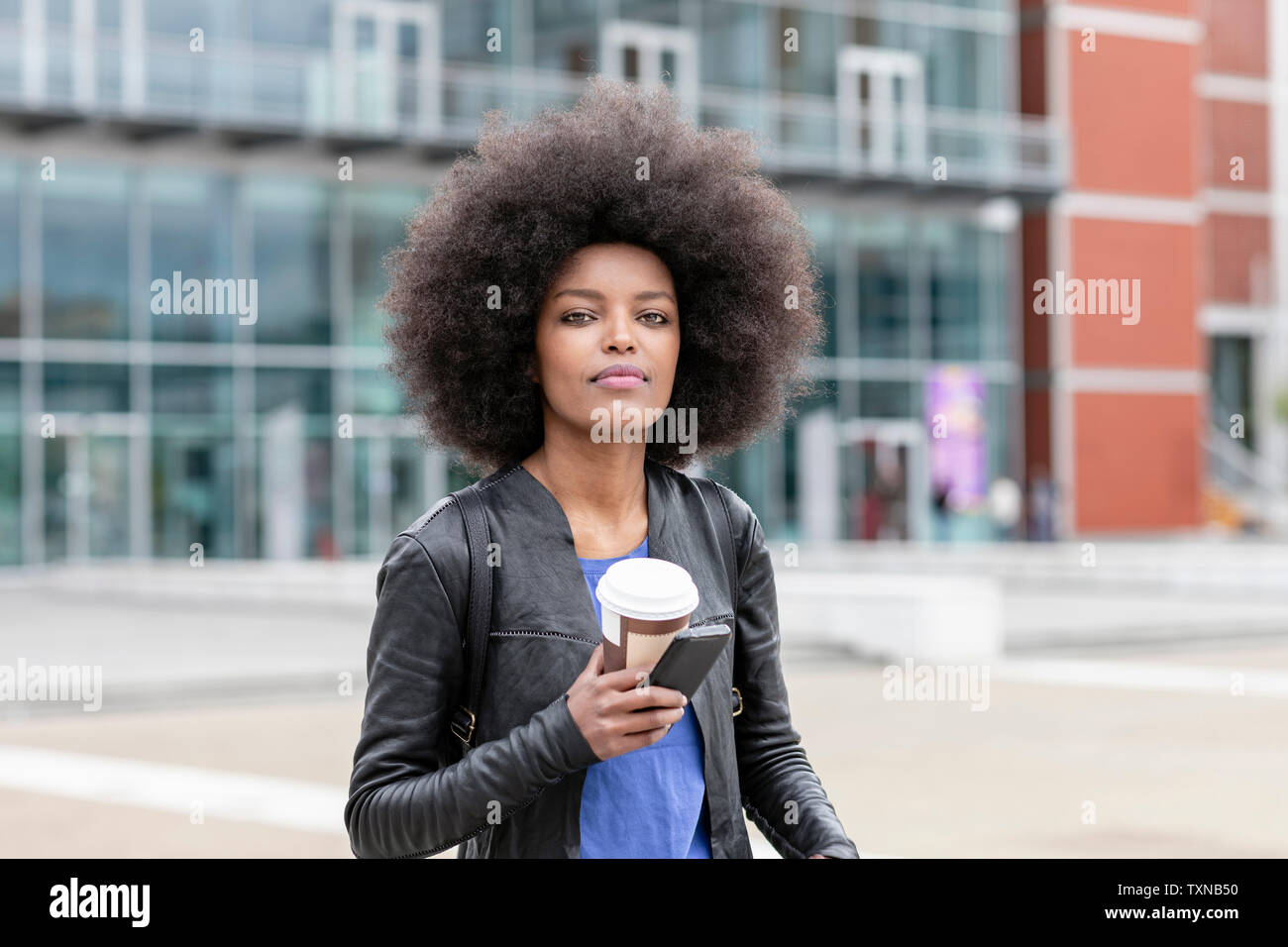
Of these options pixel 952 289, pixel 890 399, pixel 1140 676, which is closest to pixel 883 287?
pixel 952 289

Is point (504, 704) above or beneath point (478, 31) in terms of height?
beneath

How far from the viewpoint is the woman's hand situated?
2.03 metres

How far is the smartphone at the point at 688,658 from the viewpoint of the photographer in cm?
199

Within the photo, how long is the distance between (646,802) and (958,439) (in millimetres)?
31418

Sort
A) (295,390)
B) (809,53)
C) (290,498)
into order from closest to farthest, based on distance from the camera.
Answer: (290,498) < (295,390) < (809,53)

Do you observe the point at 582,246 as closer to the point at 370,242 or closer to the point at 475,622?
the point at 475,622

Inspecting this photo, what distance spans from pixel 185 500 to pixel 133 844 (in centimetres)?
2010

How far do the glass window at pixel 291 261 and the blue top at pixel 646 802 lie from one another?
2597cm

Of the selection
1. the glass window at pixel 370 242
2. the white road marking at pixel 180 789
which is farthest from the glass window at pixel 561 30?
the white road marking at pixel 180 789

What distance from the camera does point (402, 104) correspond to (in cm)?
2794

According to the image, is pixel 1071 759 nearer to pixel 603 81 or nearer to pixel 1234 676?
pixel 1234 676

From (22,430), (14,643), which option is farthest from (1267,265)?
(14,643)

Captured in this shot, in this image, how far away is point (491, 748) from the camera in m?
2.15

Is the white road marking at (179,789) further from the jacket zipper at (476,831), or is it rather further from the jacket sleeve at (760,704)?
the jacket zipper at (476,831)
